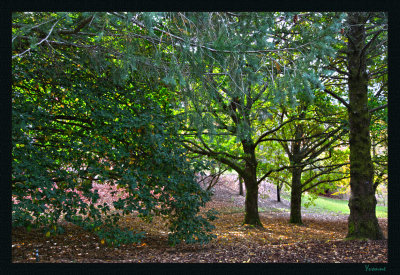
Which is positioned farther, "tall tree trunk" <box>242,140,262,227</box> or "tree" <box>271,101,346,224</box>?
"tree" <box>271,101,346,224</box>

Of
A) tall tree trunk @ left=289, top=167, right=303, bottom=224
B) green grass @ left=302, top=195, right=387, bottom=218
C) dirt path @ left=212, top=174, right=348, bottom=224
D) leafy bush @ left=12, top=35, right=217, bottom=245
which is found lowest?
green grass @ left=302, top=195, right=387, bottom=218

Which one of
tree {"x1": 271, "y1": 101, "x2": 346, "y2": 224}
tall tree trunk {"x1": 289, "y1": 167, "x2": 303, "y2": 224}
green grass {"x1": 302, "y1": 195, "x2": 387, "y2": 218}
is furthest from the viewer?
green grass {"x1": 302, "y1": 195, "x2": 387, "y2": 218}

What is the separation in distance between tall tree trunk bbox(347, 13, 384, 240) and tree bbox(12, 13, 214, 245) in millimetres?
2415

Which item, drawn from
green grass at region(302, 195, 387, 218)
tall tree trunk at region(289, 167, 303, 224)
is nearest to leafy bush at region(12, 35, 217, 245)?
tall tree trunk at region(289, 167, 303, 224)

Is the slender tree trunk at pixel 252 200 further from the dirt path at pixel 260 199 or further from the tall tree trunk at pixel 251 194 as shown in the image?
the dirt path at pixel 260 199

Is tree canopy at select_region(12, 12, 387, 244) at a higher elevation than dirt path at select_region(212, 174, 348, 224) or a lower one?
higher

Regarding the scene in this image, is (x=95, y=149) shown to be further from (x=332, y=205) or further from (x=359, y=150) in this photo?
(x=332, y=205)

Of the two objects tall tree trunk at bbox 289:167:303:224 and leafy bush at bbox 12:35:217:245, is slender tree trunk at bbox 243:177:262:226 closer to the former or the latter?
tall tree trunk at bbox 289:167:303:224

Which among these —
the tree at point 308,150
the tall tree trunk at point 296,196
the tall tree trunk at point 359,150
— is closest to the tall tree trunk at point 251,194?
the tree at point 308,150

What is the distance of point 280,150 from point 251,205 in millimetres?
3271

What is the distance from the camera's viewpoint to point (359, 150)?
4492 mm

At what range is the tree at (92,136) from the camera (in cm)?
341

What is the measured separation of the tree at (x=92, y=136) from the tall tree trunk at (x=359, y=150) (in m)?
2.41

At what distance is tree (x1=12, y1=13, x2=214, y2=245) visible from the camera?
3414mm
